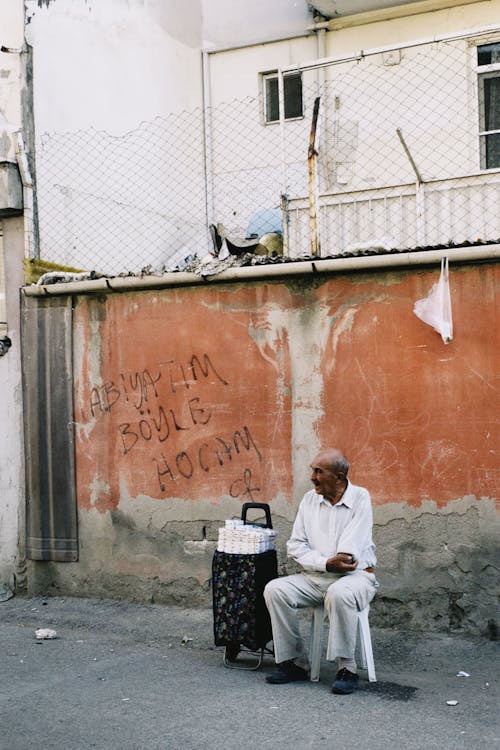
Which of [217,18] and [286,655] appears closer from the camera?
[286,655]

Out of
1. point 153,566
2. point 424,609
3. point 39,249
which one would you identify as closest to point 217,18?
point 39,249

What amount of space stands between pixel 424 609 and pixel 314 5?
7886 mm

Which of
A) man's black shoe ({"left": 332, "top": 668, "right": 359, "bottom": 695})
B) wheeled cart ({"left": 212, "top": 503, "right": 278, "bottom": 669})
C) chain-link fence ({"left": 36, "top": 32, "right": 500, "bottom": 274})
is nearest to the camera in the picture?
man's black shoe ({"left": 332, "top": 668, "right": 359, "bottom": 695})

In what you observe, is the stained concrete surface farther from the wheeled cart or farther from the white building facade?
the white building facade

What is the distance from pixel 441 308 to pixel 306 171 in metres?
5.14

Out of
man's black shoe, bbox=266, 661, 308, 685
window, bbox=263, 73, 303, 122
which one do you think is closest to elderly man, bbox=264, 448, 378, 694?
man's black shoe, bbox=266, 661, 308, 685

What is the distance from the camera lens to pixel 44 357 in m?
7.82

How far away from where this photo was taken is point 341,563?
5211mm

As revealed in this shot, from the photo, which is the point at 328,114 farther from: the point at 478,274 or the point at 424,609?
the point at 424,609

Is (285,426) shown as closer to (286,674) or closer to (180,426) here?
(180,426)

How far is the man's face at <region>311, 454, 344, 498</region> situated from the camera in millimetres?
5406

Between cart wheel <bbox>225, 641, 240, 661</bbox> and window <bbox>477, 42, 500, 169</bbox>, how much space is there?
21.9ft

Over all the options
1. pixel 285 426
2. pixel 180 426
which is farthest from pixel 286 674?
pixel 180 426

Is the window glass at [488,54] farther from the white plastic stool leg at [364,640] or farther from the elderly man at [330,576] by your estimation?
the white plastic stool leg at [364,640]
